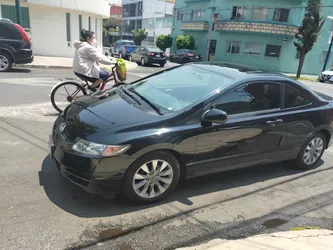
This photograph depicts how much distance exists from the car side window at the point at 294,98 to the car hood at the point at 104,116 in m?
2.02

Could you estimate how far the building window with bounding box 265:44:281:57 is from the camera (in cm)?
3095

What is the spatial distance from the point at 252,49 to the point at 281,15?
13.9 feet

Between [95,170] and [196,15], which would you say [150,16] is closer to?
[196,15]

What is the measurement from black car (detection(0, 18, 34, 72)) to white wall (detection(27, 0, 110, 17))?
23.2ft

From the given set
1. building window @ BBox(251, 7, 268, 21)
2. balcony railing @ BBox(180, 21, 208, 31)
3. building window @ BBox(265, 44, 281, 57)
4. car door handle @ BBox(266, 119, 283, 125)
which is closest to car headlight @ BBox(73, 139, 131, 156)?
car door handle @ BBox(266, 119, 283, 125)

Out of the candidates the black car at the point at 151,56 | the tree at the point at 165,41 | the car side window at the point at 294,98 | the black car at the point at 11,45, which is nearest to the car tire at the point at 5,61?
the black car at the point at 11,45

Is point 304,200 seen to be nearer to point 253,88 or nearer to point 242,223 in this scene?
point 242,223

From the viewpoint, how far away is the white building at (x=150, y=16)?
2101 inches

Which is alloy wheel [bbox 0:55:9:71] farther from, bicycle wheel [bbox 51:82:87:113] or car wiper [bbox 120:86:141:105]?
car wiper [bbox 120:86:141:105]

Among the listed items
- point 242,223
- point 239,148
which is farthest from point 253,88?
point 242,223

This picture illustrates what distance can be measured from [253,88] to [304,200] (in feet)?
5.16

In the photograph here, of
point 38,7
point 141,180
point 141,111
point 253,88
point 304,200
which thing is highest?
point 38,7

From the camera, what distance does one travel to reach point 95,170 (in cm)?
304

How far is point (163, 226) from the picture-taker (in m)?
3.05
